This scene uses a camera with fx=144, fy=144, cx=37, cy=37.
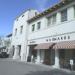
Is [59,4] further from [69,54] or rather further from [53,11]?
[69,54]

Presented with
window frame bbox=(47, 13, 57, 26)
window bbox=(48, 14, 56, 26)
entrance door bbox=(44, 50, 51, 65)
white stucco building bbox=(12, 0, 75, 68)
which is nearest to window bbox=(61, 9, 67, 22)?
white stucco building bbox=(12, 0, 75, 68)

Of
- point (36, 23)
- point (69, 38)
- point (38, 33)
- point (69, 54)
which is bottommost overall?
point (69, 54)

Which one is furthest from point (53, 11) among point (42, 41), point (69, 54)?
point (69, 54)

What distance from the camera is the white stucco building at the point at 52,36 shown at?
55.1ft

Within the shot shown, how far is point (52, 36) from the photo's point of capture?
19.7 metres

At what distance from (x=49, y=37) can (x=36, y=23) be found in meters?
5.54

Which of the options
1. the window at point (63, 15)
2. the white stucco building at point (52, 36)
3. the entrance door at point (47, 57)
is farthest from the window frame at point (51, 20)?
the entrance door at point (47, 57)

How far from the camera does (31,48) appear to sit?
1061 inches

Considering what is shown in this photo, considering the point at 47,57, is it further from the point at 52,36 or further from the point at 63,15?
the point at 63,15

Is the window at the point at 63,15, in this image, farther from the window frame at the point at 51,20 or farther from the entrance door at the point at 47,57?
the entrance door at the point at 47,57

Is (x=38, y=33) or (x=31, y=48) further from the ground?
(x=38, y=33)

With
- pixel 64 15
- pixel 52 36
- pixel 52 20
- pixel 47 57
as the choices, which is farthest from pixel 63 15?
pixel 47 57

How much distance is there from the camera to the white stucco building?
1680cm

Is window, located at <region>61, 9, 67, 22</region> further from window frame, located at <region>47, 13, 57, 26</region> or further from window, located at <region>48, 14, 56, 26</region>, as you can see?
window, located at <region>48, 14, 56, 26</region>
